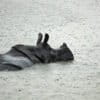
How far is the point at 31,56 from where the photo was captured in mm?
4312

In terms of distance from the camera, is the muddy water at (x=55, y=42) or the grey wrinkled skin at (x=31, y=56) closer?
the muddy water at (x=55, y=42)

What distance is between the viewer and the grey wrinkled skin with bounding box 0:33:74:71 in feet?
13.5

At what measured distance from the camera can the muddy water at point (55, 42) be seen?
3570 millimetres

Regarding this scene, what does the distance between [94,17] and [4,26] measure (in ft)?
5.23

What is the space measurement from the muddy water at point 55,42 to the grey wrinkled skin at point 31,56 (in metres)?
0.09

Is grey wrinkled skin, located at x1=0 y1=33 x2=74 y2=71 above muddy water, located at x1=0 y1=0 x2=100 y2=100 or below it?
above

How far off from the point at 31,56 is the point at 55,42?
906 mm

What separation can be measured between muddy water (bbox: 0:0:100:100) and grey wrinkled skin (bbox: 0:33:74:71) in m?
0.09

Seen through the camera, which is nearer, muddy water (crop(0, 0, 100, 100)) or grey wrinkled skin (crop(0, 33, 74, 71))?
muddy water (crop(0, 0, 100, 100))

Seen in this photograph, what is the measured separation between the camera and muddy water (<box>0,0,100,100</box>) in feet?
11.7

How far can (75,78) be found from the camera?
3.93 meters

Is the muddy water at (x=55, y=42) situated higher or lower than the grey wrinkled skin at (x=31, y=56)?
lower

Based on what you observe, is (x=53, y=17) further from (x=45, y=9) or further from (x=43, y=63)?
(x=43, y=63)

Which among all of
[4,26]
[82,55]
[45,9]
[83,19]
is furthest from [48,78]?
[45,9]
